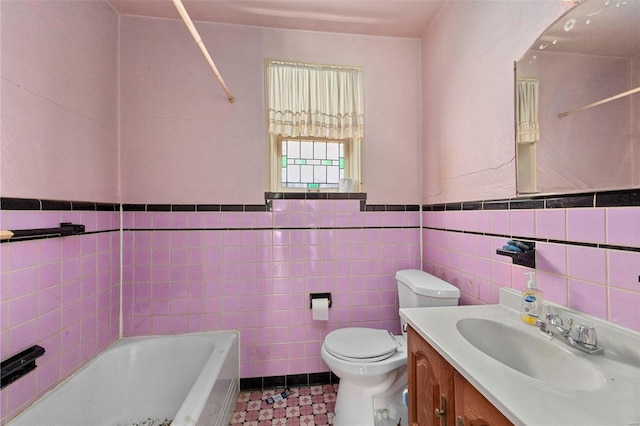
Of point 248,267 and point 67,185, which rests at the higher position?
point 67,185

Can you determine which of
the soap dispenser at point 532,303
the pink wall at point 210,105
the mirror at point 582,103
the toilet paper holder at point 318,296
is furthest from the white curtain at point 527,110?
the toilet paper holder at point 318,296

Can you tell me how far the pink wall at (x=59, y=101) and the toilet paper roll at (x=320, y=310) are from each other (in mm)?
1527

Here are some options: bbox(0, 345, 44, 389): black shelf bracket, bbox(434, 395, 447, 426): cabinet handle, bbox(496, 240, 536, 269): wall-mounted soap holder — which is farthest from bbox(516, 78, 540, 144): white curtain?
bbox(0, 345, 44, 389): black shelf bracket

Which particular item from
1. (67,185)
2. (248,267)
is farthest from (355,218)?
(67,185)

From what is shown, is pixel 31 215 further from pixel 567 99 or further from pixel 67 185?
pixel 567 99

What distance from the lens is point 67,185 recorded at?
1.29 m

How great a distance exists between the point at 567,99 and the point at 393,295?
1471mm

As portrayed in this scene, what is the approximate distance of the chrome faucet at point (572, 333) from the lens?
744mm

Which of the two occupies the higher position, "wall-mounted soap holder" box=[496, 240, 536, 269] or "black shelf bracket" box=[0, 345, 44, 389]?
"wall-mounted soap holder" box=[496, 240, 536, 269]

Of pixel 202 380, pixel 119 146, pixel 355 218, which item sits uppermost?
pixel 119 146

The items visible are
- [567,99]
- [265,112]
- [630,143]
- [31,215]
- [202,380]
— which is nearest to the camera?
[630,143]

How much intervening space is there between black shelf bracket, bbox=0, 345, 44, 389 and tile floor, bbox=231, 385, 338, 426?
1.04 metres

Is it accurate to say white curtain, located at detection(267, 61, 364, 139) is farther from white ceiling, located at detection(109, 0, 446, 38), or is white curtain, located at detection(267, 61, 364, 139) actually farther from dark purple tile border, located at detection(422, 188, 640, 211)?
dark purple tile border, located at detection(422, 188, 640, 211)

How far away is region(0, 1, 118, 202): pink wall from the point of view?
3.34 ft
